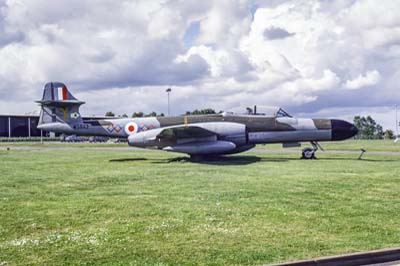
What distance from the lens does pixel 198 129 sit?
21.8 metres

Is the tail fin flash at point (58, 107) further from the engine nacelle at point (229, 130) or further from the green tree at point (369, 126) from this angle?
the green tree at point (369, 126)

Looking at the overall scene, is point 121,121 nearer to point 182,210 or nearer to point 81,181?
point 81,181

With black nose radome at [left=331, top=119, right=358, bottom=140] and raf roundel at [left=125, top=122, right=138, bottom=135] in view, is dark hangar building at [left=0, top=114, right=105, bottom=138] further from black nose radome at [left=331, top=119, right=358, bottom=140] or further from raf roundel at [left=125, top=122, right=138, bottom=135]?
black nose radome at [left=331, top=119, right=358, bottom=140]

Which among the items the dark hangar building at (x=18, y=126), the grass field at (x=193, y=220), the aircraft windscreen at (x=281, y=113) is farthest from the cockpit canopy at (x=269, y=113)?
the dark hangar building at (x=18, y=126)

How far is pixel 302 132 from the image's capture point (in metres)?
23.3

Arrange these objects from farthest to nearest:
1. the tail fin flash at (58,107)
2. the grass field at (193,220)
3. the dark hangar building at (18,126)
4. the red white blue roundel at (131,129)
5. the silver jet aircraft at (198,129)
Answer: the dark hangar building at (18,126) → the tail fin flash at (58,107) → the red white blue roundel at (131,129) → the silver jet aircraft at (198,129) → the grass field at (193,220)

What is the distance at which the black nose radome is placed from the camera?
23.4m

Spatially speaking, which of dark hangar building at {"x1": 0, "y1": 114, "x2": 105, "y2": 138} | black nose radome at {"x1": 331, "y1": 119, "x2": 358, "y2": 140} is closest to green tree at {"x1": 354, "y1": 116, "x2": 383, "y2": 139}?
dark hangar building at {"x1": 0, "y1": 114, "x2": 105, "y2": 138}

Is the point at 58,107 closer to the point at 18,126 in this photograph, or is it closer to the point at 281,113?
the point at 281,113

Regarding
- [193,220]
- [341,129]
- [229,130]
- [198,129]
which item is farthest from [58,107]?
[193,220]

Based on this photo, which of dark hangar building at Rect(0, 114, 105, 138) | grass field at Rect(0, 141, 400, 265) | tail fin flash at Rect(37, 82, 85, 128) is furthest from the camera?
dark hangar building at Rect(0, 114, 105, 138)

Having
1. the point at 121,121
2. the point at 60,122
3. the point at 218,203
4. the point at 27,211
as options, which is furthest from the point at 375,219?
the point at 60,122

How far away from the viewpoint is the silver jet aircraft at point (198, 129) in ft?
73.3

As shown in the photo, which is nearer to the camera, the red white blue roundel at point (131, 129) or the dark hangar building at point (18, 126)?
the red white blue roundel at point (131, 129)
